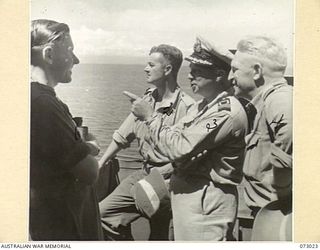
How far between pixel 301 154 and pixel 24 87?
4.07 ft

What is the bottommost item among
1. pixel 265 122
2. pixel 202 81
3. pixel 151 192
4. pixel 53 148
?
pixel 151 192

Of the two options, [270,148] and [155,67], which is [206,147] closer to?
[270,148]

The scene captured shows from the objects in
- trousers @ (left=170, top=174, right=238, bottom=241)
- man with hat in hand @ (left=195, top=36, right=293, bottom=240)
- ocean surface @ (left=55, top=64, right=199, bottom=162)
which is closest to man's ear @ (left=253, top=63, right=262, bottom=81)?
man with hat in hand @ (left=195, top=36, right=293, bottom=240)

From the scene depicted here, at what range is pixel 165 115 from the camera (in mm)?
3543

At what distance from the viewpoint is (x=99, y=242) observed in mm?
3568

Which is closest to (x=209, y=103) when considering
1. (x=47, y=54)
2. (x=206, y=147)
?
(x=206, y=147)

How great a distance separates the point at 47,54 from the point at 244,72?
0.86 m

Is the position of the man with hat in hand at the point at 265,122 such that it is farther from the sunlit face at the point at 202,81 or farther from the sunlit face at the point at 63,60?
the sunlit face at the point at 63,60

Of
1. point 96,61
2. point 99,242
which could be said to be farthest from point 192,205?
point 96,61

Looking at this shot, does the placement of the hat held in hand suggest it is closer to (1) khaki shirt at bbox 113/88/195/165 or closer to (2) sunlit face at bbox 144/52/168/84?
(1) khaki shirt at bbox 113/88/195/165

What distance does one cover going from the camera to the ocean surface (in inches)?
139

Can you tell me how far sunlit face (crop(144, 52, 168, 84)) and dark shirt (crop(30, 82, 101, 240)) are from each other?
392 millimetres

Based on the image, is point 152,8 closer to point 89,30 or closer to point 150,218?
point 89,30

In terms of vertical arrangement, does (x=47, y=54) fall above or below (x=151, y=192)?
above
